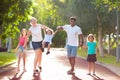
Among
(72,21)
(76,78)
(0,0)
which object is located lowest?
(76,78)

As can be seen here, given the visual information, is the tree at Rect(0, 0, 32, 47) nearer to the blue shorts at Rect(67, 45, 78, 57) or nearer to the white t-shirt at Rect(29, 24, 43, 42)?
the white t-shirt at Rect(29, 24, 43, 42)

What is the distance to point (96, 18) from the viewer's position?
3675 cm

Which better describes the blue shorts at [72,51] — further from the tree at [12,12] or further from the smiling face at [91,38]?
the tree at [12,12]

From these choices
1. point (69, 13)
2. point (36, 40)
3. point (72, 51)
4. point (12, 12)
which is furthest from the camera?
point (69, 13)

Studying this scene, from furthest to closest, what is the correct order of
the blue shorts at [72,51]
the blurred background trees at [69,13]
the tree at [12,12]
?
the blurred background trees at [69,13] → the tree at [12,12] → the blue shorts at [72,51]

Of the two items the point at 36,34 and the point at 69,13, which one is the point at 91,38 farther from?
the point at 69,13

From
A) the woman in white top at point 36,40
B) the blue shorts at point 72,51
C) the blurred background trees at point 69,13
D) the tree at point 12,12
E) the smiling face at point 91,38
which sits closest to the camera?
the woman in white top at point 36,40

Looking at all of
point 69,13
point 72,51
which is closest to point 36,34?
point 72,51

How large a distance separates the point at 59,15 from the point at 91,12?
6.37 metres

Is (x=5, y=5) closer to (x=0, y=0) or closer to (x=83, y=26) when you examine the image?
(x=0, y=0)

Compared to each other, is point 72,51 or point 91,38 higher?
point 91,38

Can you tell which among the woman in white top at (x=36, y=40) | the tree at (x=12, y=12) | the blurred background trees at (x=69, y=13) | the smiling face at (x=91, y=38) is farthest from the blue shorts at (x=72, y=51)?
the tree at (x=12, y=12)

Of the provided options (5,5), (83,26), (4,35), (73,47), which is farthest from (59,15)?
(73,47)

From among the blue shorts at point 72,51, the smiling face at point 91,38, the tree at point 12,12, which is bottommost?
the blue shorts at point 72,51
